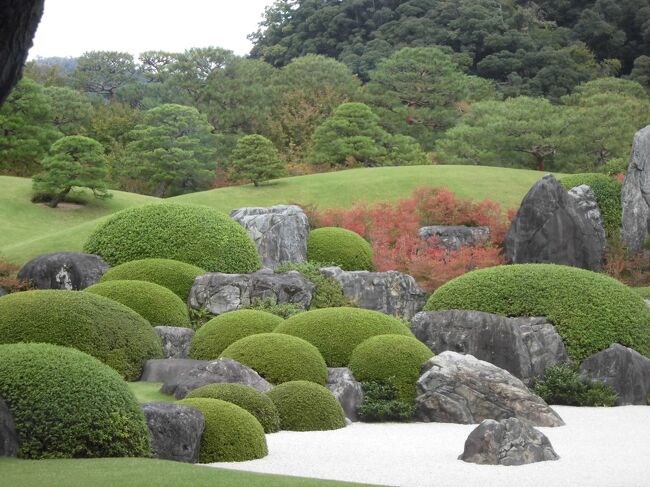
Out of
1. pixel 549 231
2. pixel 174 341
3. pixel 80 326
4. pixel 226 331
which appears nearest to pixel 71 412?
pixel 80 326

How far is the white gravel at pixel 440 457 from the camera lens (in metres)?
8.23

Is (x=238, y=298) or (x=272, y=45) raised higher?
(x=272, y=45)

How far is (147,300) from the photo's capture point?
14922mm

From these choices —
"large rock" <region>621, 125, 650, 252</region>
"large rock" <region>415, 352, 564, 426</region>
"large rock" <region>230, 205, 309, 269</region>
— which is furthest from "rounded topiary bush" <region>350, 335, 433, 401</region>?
"large rock" <region>621, 125, 650, 252</region>

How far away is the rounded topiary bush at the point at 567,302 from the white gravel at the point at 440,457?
267cm

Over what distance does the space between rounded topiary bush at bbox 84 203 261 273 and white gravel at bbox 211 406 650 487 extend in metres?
8.01

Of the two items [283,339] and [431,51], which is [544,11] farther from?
[283,339]

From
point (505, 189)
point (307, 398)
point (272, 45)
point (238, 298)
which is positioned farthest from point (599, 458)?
point (272, 45)

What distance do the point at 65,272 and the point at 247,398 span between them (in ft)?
30.7

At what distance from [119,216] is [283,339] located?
8.82 meters

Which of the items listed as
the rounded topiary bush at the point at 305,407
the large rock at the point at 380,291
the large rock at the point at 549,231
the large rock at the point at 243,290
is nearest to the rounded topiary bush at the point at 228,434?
the rounded topiary bush at the point at 305,407

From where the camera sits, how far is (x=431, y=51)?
44500mm

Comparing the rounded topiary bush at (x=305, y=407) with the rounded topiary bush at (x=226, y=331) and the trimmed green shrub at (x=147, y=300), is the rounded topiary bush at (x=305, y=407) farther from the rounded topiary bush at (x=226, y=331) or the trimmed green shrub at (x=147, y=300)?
the trimmed green shrub at (x=147, y=300)

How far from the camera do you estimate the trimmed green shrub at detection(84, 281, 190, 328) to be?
14.8m
